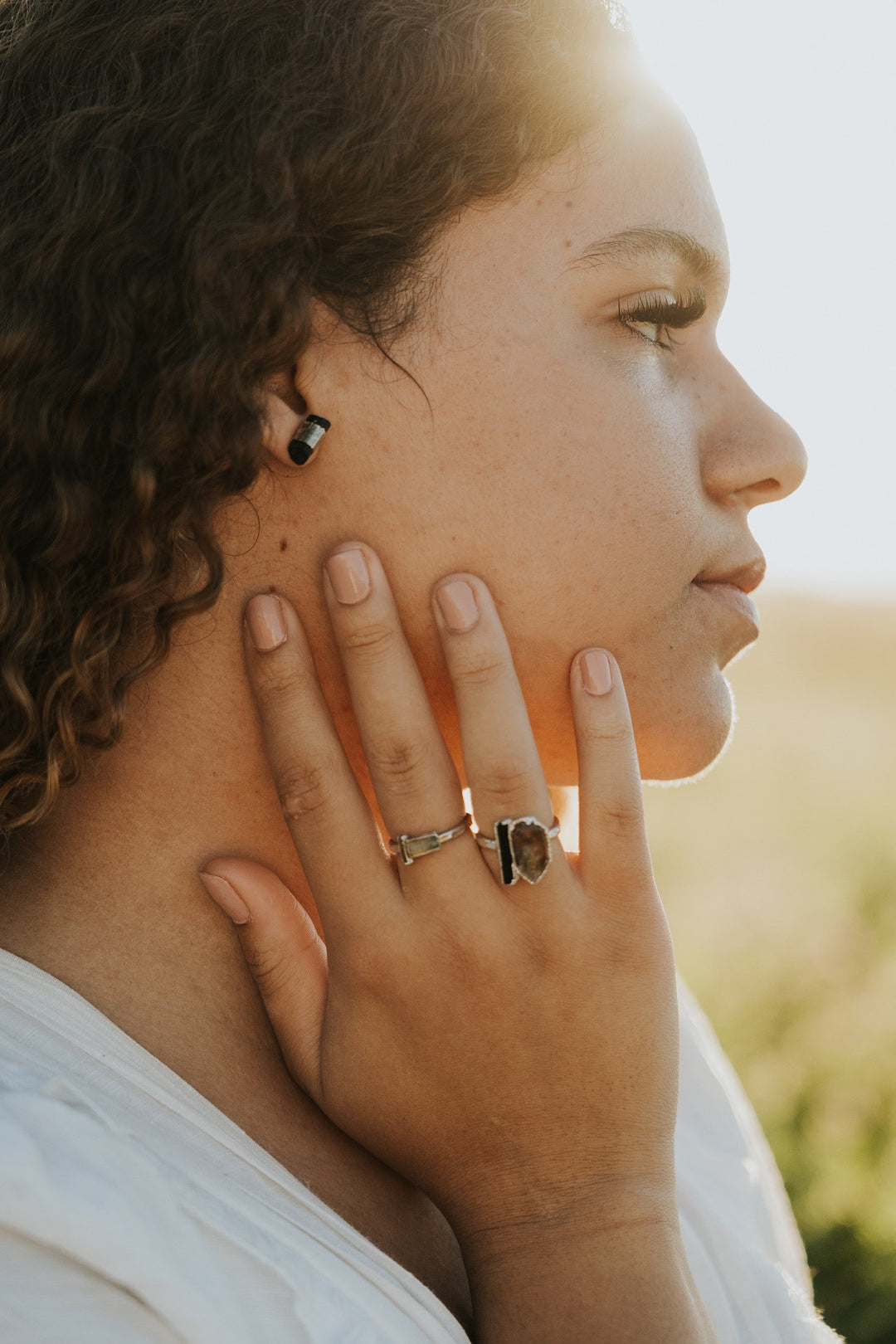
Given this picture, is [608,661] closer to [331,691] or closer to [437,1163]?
[331,691]

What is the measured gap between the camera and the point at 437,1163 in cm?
148

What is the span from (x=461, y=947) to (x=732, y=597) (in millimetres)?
721

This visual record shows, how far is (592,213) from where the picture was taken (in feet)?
5.21

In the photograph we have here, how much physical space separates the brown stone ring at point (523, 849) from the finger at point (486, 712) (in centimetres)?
2

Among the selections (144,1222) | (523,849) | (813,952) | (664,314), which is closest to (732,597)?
(664,314)

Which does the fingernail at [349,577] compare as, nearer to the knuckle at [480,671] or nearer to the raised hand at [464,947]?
the raised hand at [464,947]

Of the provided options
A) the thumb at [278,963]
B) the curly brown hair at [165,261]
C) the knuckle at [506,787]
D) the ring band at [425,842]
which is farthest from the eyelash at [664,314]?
the thumb at [278,963]

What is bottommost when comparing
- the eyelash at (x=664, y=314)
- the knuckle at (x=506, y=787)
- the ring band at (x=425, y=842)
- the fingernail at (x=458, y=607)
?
the ring band at (x=425, y=842)

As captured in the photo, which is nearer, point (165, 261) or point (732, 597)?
point (165, 261)

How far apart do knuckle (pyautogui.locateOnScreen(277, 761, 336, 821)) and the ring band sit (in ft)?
0.41

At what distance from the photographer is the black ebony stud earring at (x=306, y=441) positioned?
4.97ft

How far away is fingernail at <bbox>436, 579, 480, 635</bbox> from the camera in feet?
5.12

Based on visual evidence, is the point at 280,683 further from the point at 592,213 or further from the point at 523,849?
the point at 592,213

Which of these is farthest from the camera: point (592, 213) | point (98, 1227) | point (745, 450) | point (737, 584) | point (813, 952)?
point (813, 952)
